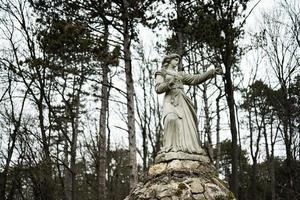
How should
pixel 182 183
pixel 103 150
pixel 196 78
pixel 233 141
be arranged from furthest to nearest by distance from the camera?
pixel 103 150 < pixel 233 141 < pixel 196 78 < pixel 182 183

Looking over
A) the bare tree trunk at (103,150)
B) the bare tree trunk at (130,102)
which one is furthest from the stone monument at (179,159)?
the bare tree trunk at (103,150)

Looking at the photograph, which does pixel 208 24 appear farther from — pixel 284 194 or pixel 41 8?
pixel 284 194

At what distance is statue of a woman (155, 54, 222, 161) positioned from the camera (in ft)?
23.7

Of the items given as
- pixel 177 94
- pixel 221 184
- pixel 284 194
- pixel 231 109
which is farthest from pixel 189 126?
pixel 284 194

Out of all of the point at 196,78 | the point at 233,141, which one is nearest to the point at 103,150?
the point at 233,141

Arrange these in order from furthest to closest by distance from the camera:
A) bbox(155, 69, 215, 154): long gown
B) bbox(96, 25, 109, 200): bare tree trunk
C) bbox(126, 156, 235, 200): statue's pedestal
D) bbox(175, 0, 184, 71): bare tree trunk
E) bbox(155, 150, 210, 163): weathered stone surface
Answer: bbox(96, 25, 109, 200): bare tree trunk < bbox(175, 0, 184, 71): bare tree trunk < bbox(155, 69, 215, 154): long gown < bbox(155, 150, 210, 163): weathered stone surface < bbox(126, 156, 235, 200): statue's pedestal

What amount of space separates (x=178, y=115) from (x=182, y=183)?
50.9 inches

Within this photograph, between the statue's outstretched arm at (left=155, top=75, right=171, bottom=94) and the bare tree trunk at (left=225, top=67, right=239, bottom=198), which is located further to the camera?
the bare tree trunk at (left=225, top=67, right=239, bottom=198)

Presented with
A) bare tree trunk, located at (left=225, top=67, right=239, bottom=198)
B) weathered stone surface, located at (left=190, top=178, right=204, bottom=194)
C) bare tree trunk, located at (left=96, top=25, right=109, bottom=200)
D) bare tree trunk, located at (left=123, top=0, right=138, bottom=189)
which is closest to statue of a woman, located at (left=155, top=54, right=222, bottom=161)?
weathered stone surface, located at (left=190, top=178, right=204, bottom=194)

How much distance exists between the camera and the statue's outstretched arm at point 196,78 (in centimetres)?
736

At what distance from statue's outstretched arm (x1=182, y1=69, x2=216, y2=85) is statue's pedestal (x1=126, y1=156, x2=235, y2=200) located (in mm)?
1473

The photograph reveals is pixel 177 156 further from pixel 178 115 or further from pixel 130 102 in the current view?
pixel 130 102

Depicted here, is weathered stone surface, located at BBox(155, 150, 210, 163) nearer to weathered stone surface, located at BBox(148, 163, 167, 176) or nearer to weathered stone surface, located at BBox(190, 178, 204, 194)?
weathered stone surface, located at BBox(148, 163, 167, 176)

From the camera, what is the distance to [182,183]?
675 cm
